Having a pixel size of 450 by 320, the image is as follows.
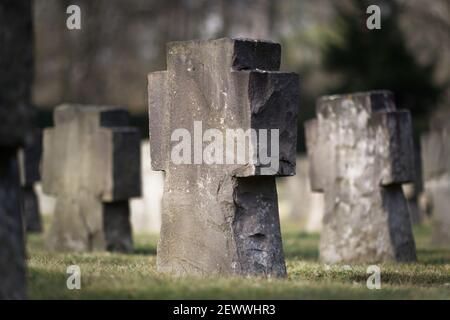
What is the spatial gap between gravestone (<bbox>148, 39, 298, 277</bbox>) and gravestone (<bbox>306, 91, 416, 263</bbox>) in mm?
3602

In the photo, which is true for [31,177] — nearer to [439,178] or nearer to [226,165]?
[439,178]

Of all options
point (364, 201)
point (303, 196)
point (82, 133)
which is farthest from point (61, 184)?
point (303, 196)

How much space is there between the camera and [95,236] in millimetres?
14758

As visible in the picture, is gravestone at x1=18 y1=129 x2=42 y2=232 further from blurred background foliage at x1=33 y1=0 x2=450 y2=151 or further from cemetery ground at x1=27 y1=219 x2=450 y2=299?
blurred background foliage at x1=33 y1=0 x2=450 y2=151

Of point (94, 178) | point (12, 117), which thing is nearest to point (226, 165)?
point (12, 117)

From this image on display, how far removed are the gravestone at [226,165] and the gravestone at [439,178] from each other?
24.3 ft

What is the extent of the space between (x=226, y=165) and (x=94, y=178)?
5609mm

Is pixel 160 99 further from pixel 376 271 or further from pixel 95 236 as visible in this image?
pixel 95 236

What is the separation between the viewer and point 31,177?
62.1 ft

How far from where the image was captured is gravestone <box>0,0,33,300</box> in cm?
704

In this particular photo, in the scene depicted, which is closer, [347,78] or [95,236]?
[95,236]

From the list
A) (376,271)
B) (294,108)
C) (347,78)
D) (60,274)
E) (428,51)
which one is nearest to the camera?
(60,274)

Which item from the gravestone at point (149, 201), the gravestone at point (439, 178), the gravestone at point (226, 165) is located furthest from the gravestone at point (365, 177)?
the gravestone at point (149, 201)
